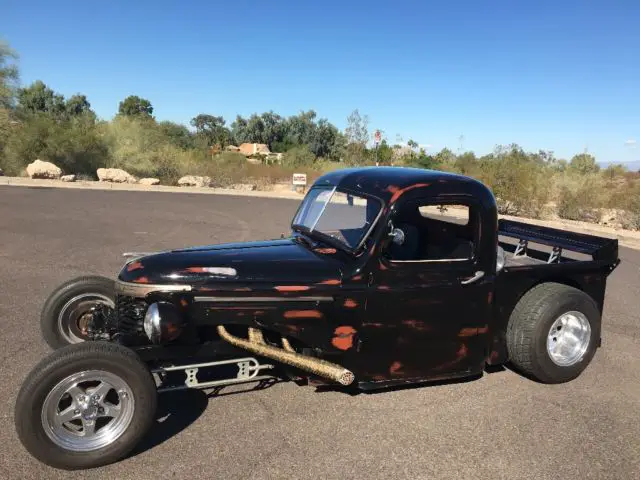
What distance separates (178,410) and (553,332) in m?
3.15

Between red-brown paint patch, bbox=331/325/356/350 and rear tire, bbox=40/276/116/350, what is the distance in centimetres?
198

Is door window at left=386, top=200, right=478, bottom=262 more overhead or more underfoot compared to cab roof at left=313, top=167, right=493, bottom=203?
more underfoot

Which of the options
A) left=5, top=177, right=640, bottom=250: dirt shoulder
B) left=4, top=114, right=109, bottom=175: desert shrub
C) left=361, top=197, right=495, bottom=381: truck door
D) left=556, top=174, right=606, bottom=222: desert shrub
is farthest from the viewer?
left=4, top=114, right=109, bottom=175: desert shrub

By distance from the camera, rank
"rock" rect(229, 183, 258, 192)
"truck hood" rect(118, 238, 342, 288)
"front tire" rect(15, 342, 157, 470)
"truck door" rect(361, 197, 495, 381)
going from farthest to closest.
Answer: "rock" rect(229, 183, 258, 192), "truck door" rect(361, 197, 495, 381), "truck hood" rect(118, 238, 342, 288), "front tire" rect(15, 342, 157, 470)

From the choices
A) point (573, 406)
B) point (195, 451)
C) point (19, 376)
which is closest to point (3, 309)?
point (19, 376)

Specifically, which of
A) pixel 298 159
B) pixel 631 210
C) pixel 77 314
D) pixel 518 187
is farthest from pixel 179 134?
pixel 77 314

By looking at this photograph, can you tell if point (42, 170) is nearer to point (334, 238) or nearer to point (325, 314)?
point (334, 238)

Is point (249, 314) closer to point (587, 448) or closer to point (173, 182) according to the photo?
point (587, 448)

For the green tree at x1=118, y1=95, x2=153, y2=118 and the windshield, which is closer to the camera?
the windshield

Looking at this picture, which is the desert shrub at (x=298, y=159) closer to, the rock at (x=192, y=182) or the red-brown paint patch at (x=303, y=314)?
the rock at (x=192, y=182)

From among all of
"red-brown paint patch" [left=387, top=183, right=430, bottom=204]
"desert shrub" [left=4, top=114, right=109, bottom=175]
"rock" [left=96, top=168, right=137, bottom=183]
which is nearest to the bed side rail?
"red-brown paint patch" [left=387, top=183, right=430, bottom=204]

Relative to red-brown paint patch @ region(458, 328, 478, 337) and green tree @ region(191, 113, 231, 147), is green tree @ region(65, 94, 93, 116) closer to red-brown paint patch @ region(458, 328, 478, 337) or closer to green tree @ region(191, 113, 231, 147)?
green tree @ region(191, 113, 231, 147)

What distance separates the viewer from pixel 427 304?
12.0 ft

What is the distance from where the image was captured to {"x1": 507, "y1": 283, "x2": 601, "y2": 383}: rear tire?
4078 millimetres
